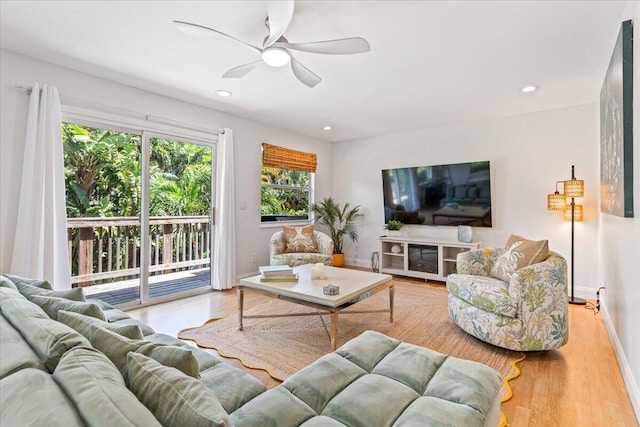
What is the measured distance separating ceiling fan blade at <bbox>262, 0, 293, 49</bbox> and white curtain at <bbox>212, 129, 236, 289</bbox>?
2.36m

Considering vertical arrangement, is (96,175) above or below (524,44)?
below

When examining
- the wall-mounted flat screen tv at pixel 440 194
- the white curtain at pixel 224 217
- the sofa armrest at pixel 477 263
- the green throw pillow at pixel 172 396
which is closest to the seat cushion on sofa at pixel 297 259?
the white curtain at pixel 224 217

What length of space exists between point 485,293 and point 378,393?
1.70 meters

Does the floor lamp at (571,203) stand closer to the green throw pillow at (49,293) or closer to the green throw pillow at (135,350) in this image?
the green throw pillow at (135,350)

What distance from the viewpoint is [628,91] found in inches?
73.9

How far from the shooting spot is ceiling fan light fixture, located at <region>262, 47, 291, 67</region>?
2213 mm

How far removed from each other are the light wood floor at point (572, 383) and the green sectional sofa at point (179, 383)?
752 mm

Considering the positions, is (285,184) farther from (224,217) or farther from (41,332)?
(41,332)

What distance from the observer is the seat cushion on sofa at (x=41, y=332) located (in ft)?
2.69

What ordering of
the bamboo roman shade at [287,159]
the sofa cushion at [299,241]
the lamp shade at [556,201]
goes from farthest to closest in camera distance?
the bamboo roman shade at [287,159]
the sofa cushion at [299,241]
the lamp shade at [556,201]

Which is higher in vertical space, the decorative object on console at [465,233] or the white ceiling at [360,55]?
the white ceiling at [360,55]

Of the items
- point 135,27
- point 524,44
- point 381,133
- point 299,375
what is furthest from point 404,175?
point 299,375

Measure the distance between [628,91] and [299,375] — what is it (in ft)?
8.07

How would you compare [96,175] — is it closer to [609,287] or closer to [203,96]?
[203,96]
